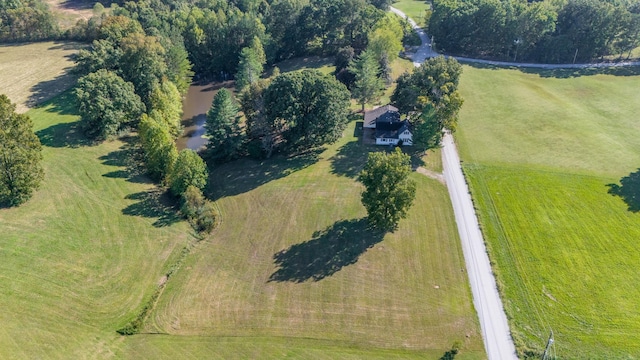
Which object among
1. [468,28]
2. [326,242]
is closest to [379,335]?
[326,242]

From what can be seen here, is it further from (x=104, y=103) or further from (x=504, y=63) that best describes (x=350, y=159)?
(x=504, y=63)

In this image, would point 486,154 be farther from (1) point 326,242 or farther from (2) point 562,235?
(1) point 326,242

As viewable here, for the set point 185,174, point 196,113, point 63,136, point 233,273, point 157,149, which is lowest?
point 233,273

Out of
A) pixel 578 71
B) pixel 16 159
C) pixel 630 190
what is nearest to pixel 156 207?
pixel 16 159

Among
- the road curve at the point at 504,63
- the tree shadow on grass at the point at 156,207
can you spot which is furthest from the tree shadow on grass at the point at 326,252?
the road curve at the point at 504,63

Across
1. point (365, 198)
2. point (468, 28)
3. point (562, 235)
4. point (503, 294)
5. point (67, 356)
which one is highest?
point (468, 28)

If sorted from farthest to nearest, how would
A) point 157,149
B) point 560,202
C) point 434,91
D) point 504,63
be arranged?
point 504,63 < point 434,91 < point 157,149 < point 560,202

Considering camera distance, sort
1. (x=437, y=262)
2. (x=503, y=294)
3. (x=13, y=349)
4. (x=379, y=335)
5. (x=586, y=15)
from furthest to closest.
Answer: (x=586, y=15) → (x=437, y=262) → (x=503, y=294) → (x=379, y=335) → (x=13, y=349)
